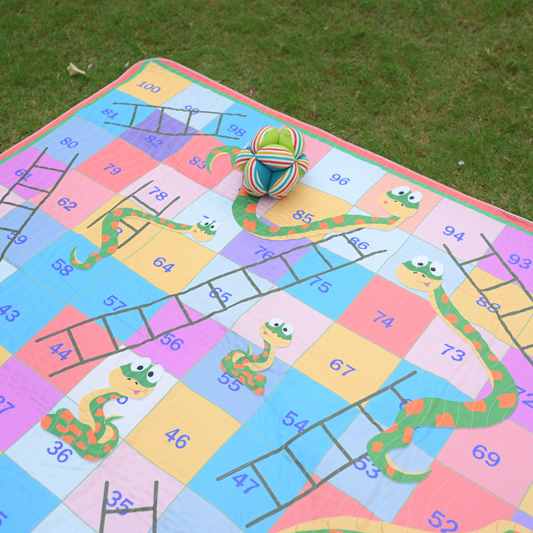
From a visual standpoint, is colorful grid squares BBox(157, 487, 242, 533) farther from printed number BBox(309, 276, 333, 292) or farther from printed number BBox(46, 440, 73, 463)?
printed number BBox(309, 276, 333, 292)

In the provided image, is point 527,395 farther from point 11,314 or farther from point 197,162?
point 11,314

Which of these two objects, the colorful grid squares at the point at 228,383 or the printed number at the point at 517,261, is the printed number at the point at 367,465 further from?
the printed number at the point at 517,261

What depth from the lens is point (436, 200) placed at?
302cm

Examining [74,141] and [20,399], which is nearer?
[20,399]

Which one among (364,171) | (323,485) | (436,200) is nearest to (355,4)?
(364,171)

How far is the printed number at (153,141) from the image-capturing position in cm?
329

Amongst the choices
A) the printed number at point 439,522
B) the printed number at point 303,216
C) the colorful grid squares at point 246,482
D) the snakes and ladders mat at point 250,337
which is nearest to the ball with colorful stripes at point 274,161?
the snakes and ladders mat at point 250,337

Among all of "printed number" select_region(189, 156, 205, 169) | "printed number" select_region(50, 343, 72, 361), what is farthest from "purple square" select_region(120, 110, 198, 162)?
"printed number" select_region(50, 343, 72, 361)

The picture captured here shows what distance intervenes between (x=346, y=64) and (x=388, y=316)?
2162mm

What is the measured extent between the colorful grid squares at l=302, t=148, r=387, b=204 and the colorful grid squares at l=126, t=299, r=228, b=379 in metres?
1.11

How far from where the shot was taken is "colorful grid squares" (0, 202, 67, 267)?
280 centimetres

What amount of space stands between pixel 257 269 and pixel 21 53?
272 centimetres

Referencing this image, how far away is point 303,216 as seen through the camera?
9.71ft

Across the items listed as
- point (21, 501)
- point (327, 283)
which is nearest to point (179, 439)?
point (21, 501)
